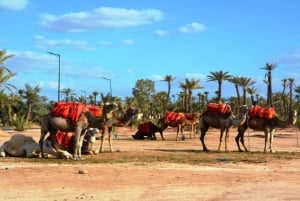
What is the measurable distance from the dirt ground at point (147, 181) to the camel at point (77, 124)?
6.00 feet

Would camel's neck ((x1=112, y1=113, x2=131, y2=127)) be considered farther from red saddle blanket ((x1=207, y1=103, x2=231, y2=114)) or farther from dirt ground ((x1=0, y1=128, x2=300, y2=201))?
red saddle blanket ((x1=207, y1=103, x2=231, y2=114))

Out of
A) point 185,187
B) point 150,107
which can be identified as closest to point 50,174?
point 185,187

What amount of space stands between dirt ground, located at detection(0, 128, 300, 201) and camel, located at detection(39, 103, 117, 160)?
1830 millimetres

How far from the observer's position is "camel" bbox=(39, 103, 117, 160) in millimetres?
21344

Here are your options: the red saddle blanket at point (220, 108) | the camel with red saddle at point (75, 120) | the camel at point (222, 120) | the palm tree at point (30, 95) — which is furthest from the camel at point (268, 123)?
the palm tree at point (30, 95)

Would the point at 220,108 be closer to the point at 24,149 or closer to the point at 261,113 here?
the point at 261,113

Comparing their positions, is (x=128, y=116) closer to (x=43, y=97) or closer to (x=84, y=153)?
(x=84, y=153)

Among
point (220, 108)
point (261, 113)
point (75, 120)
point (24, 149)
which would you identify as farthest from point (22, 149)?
point (261, 113)

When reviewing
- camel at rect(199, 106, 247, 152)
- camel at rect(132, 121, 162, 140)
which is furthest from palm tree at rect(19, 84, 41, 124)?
camel at rect(199, 106, 247, 152)

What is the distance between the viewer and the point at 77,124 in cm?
2136

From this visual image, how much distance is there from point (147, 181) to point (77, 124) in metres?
6.95

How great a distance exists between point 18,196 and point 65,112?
30.2 feet

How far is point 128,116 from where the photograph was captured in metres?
24.2

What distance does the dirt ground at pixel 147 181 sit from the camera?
12.8 m
